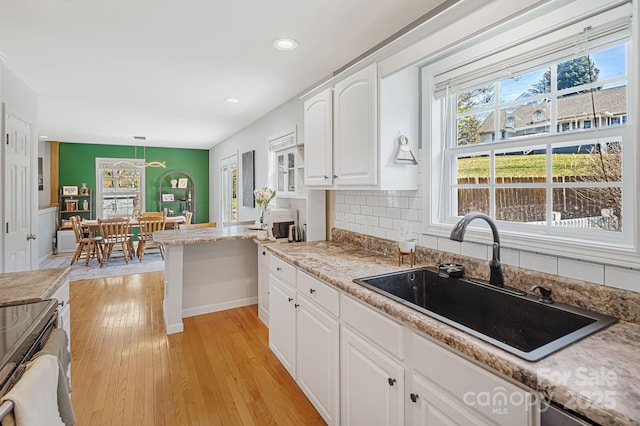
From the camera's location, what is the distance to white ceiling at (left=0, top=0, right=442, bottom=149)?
75.9 inches

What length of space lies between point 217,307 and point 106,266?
10.9 feet

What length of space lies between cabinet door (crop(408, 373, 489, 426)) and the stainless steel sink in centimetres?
23

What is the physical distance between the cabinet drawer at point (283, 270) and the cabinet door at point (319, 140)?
68 centimetres

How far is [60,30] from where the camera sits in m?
2.18

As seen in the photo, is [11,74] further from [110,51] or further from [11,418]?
[11,418]

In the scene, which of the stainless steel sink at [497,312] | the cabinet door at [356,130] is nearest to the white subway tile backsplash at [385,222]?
the cabinet door at [356,130]

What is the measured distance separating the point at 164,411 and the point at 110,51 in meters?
2.62

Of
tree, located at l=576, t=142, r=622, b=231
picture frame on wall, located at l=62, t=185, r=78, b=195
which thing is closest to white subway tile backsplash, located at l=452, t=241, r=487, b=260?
tree, located at l=576, t=142, r=622, b=231

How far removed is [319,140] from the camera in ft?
8.48

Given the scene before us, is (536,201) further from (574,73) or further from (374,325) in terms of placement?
(374,325)

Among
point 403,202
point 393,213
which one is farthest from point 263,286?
point 403,202

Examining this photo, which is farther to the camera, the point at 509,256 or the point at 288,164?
the point at 288,164

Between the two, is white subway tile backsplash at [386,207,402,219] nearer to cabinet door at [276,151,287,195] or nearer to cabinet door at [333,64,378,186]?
cabinet door at [333,64,378,186]

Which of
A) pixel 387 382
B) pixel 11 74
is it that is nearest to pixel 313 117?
pixel 387 382
